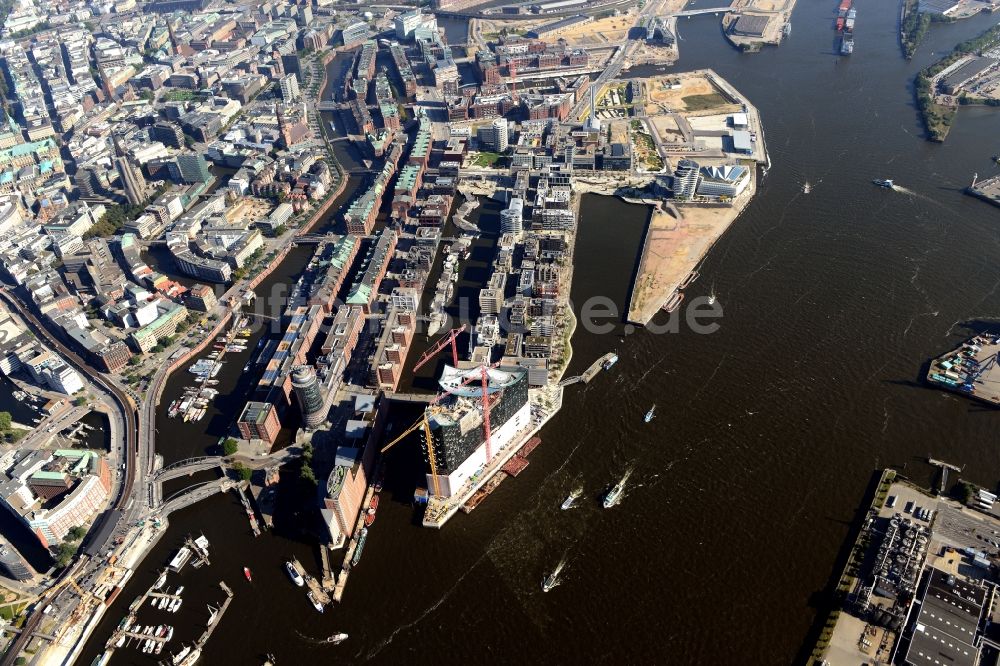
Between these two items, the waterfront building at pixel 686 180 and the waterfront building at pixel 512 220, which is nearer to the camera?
the waterfront building at pixel 512 220

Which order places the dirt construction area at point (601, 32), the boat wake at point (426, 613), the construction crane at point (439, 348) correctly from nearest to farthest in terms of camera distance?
the boat wake at point (426, 613) < the construction crane at point (439, 348) < the dirt construction area at point (601, 32)

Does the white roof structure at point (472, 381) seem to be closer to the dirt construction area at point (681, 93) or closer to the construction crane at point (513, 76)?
the dirt construction area at point (681, 93)

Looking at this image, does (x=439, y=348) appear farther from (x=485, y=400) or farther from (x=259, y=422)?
(x=259, y=422)

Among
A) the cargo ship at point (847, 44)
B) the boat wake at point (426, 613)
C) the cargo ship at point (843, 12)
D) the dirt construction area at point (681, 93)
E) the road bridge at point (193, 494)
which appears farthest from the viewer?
the cargo ship at point (843, 12)

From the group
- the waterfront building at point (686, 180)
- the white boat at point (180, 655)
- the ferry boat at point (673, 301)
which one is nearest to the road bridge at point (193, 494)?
the white boat at point (180, 655)

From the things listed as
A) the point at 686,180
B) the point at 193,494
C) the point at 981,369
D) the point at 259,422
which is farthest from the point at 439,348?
the point at 981,369
